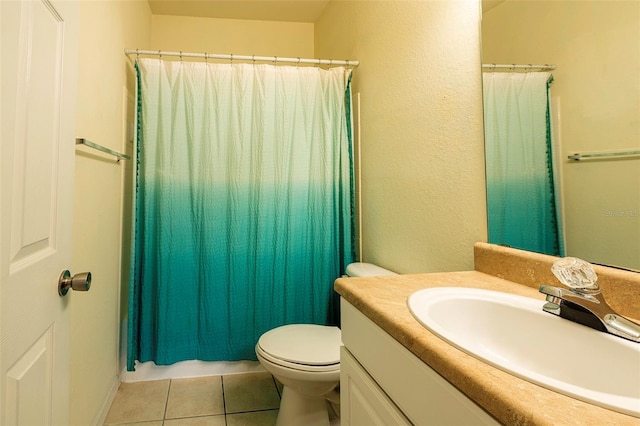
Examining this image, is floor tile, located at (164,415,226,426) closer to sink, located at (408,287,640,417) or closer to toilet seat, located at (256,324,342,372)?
toilet seat, located at (256,324,342,372)

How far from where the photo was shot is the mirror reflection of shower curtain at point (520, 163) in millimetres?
889

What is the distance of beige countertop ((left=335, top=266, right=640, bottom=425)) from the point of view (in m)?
0.37

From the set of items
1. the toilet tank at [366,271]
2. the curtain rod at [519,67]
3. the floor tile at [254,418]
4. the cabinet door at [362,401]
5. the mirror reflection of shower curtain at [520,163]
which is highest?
the curtain rod at [519,67]

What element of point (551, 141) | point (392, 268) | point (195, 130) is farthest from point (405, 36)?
point (195, 130)

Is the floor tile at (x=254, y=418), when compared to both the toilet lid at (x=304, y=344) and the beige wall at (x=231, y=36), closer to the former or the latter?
the toilet lid at (x=304, y=344)

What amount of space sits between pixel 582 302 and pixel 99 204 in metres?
1.77

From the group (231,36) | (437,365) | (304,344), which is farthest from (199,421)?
(231,36)

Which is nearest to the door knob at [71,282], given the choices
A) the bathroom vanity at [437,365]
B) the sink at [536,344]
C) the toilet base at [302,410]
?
the bathroom vanity at [437,365]

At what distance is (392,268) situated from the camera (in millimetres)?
1603

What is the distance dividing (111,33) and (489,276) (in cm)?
199

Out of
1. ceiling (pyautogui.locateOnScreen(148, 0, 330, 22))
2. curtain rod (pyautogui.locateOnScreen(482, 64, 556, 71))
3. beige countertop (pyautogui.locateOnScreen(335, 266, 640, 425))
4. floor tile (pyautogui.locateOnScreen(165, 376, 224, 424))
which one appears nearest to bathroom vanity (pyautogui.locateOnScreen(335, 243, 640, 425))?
beige countertop (pyautogui.locateOnScreen(335, 266, 640, 425))

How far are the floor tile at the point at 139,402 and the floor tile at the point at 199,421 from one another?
0.25 feet

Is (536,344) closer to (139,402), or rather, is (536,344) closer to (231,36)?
(139,402)

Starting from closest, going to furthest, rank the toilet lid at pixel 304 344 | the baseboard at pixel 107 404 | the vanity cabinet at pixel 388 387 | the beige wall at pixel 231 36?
1. the vanity cabinet at pixel 388 387
2. the toilet lid at pixel 304 344
3. the baseboard at pixel 107 404
4. the beige wall at pixel 231 36
